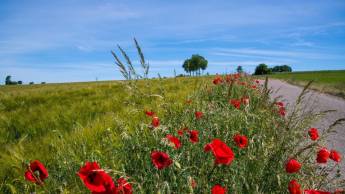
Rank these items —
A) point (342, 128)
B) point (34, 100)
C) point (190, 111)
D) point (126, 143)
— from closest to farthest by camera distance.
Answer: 1. point (126, 143)
2. point (190, 111)
3. point (342, 128)
4. point (34, 100)

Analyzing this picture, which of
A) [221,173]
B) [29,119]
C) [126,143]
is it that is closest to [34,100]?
[29,119]

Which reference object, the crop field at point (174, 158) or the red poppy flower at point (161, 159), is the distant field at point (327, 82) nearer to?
the crop field at point (174, 158)

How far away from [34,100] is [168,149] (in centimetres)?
836

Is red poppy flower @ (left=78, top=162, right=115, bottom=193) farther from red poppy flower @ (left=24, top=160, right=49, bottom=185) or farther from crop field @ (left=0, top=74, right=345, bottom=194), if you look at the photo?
red poppy flower @ (left=24, top=160, right=49, bottom=185)

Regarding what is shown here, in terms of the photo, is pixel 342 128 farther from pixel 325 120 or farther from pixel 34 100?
pixel 34 100

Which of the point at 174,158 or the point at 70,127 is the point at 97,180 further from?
the point at 70,127

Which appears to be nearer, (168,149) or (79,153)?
(168,149)

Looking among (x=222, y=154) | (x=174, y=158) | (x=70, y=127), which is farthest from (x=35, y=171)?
(x=70, y=127)

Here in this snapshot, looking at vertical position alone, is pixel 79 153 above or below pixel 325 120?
above

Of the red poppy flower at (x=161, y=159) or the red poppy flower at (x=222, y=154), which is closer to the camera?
the red poppy flower at (x=222, y=154)

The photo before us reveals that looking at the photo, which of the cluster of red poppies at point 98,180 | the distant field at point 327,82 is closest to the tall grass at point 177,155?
the cluster of red poppies at point 98,180

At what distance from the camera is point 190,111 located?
114 inches

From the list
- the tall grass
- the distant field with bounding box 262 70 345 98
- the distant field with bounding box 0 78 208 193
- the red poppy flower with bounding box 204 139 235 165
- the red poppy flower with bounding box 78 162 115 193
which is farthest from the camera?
the distant field with bounding box 262 70 345 98

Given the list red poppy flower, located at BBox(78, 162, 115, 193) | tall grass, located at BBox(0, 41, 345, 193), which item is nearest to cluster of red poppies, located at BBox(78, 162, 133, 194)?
red poppy flower, located at BBox(78, 162, 115, 193)
